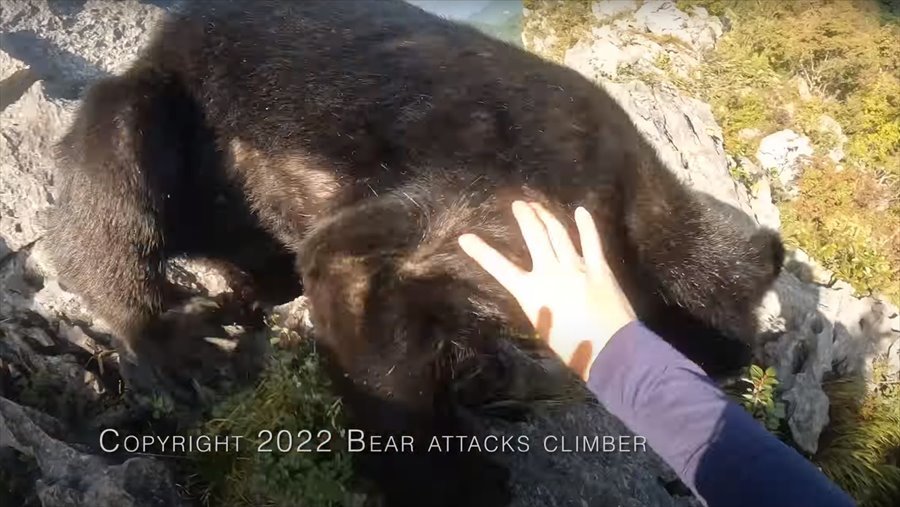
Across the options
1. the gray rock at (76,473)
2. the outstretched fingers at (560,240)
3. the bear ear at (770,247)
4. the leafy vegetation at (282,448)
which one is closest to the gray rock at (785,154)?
the bear ear at (770,247)

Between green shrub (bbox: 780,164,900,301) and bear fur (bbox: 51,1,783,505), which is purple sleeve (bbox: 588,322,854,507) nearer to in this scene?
bear fur (bbox: 51,1,783,505)

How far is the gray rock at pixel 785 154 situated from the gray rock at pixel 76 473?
108 centimetres

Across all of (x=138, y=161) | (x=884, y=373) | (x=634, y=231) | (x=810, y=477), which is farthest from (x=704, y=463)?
(x=138, y=161)

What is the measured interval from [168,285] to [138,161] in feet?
0.76

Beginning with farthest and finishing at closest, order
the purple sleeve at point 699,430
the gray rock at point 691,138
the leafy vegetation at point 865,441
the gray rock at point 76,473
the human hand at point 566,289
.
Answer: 1. the gray rock at point 691,138
2. the leafy vegetation at point 865,441
3. the gray rock at point 76,473
4. the human hand at point 566,289
5. the purple sleeve at point 699,430

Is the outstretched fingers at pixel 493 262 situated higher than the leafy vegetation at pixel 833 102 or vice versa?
the leafy vegetation at pixel 833 102

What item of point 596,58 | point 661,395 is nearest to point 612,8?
point 596,58

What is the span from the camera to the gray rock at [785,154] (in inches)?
46.2

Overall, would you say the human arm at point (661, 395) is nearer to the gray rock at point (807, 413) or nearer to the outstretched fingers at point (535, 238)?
the outstretched fingers at point (535, 238)

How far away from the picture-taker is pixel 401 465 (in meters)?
1.05

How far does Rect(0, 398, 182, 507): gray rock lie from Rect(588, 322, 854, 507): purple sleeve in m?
0.68

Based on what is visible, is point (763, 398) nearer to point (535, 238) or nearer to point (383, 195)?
point (535, 238)

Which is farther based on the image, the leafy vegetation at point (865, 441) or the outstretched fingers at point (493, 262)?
the leafy vegetation at point (865, 441)

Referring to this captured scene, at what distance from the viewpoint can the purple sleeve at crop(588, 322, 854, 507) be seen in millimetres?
574
